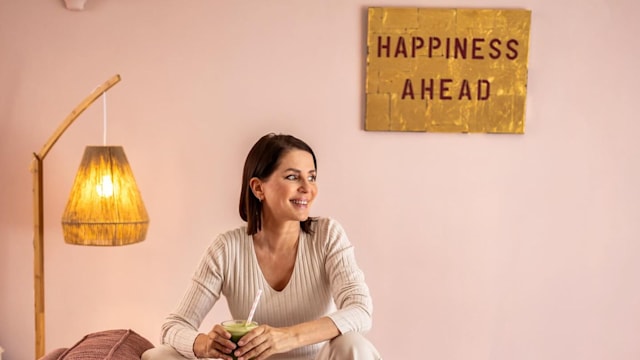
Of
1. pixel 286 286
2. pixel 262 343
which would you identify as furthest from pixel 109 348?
pixel 286 286

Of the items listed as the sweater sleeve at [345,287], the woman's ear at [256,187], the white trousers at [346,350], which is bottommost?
the white trousers at [346,350]

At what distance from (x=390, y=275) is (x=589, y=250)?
801 mm

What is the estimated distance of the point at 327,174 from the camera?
9.72 ft

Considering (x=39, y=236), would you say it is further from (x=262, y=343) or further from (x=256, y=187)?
(x=262, y=343)

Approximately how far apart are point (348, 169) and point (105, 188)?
93 centimetres

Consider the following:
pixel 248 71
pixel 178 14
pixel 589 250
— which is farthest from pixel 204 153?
pixel 589 250

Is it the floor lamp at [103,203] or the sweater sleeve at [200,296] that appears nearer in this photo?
the sweater sleeve at [200,296]

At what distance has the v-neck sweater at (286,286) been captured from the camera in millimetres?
2152

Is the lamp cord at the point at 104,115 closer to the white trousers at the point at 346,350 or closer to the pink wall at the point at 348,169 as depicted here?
the pink wall at the point at 348,169

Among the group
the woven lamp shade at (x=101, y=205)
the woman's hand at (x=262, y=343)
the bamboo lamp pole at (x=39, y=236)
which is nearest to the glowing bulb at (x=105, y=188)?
the woven lamp shade at (x=101, y=205)

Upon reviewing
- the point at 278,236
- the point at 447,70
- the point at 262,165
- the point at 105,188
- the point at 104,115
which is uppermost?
the point at 447,70

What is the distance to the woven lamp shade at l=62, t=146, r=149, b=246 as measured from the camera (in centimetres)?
256

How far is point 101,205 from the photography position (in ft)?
8.40

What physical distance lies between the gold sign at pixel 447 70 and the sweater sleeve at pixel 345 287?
820 mm
